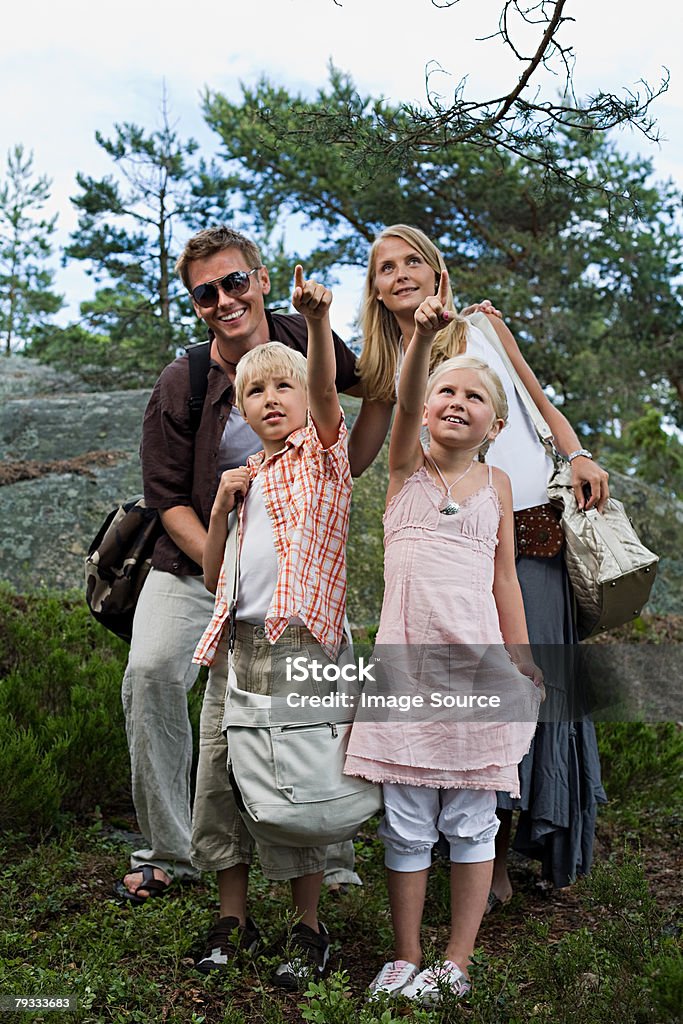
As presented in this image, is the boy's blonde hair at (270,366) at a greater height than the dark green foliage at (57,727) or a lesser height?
greater

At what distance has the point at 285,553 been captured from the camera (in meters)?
2.84

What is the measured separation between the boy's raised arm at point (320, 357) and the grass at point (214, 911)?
55.8 inches

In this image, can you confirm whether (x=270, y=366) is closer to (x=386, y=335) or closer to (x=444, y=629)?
(x=386, y=335)

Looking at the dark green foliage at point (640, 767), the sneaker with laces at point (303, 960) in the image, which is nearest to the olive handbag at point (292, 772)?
the sneaker with laces at point (303, 960)

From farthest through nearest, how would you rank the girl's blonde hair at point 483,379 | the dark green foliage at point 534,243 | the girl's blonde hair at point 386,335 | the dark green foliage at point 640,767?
the dark green foliage at point 534,243 → the dark green foliage at point 640,767 → the girl's blonde hair at point 386,335 → the girl's blonde hair at point 483,379

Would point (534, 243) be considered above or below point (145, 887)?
above

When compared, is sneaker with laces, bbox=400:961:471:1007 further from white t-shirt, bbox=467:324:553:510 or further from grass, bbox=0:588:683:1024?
white t-shirt, bbox=467:324:553:510

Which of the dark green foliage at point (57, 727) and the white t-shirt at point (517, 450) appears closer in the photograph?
the white t-shirt at point (517, 450)

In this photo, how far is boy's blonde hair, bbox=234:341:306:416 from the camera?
299 cm

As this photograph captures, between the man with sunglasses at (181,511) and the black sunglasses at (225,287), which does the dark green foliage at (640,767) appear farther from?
the black sunglasses at (225,287)

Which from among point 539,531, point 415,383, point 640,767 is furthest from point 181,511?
point 640,767

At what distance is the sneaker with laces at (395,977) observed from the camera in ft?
8.80

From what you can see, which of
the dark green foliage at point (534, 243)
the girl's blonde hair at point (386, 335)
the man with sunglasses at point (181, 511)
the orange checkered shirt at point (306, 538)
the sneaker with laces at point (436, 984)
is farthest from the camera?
the dark green foliage at point (534, 243)

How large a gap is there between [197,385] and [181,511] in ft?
1.42
